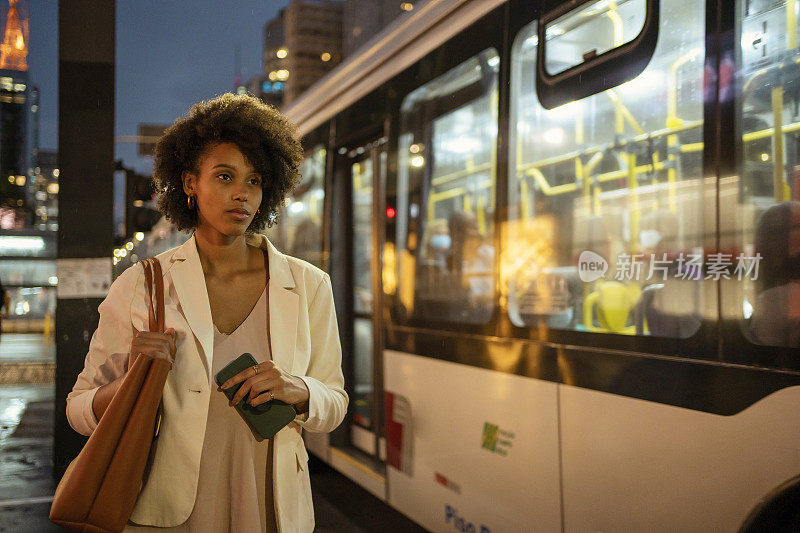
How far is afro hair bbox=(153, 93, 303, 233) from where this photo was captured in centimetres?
208

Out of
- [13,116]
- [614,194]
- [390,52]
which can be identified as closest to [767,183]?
[614,194]

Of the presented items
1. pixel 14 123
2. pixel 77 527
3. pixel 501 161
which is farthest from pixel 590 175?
pixel 14 123

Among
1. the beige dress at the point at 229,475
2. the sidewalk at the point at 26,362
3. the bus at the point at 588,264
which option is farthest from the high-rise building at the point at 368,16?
the beige dress at the point at 229,475

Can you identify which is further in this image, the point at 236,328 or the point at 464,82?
the point at 464,82

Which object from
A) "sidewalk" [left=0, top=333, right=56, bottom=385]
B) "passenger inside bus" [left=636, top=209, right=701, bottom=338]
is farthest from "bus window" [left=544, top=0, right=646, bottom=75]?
"sidewalk" [left=0, top=333, right=56, bottom=385]

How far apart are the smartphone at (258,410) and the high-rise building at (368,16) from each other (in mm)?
41019

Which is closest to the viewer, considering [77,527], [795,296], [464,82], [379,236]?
[77,527]

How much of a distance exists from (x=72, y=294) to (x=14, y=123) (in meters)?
40.5

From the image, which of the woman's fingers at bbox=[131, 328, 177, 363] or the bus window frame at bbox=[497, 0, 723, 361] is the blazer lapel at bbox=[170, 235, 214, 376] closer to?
the woman's fingers at bbox=[131, 328, 177, 363]

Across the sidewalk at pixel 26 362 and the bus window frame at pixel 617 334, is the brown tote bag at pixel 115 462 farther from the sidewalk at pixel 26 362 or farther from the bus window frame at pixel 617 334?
the sidewalk at pixel 26 362

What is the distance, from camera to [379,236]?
5137 millimetres

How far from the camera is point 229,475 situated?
1903 mm

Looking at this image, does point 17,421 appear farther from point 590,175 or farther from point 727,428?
point 727,428

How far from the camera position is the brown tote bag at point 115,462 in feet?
5.53
